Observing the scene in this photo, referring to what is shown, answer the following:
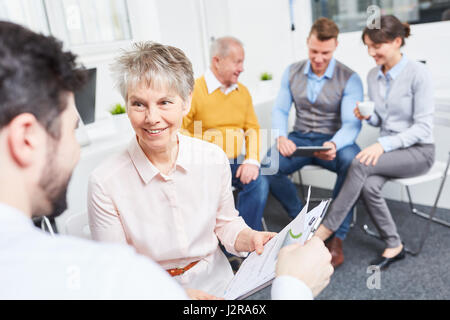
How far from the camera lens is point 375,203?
192 centimetres

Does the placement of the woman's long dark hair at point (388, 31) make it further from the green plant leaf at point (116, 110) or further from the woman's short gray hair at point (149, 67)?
the woman's short gray hair at point (149, 67)

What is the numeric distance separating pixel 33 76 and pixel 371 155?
1741mm

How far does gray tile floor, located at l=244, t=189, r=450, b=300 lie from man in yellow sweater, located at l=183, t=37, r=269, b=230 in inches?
8.4

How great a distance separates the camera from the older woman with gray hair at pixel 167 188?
82 cm

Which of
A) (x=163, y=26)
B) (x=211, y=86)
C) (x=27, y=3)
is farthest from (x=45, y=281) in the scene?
(x=211, y=86)

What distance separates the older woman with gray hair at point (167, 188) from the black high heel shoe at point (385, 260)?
1.15 m

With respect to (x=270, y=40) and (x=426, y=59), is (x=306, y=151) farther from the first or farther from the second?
(x=270, y=40)

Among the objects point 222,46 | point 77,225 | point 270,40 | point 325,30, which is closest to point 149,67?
point 77,225

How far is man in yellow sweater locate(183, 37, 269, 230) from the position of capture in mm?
1140

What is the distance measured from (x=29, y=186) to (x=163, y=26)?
64cm

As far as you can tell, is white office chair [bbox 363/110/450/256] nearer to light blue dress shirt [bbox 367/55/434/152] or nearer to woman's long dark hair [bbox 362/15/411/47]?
light blue dress shirt [bbox 367/55/434/152]

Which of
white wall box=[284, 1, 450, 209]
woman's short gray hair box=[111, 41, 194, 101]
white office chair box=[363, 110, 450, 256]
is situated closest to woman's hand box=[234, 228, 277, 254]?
woman's short gray hair box=[111, 41, 194, 101]

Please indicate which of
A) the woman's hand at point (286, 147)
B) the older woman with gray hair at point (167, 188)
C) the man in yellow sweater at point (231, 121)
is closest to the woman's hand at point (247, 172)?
the man in yellow sweater at point (231, 121)

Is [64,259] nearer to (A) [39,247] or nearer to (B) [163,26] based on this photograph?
(A) [39,247]
